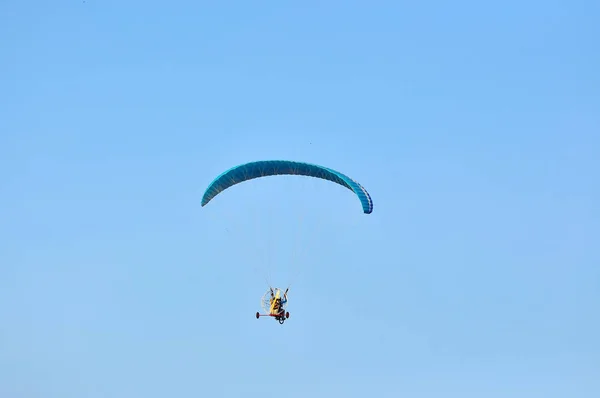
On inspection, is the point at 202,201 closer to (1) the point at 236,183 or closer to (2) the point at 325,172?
(1) the point at 236,183

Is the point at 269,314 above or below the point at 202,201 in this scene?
below

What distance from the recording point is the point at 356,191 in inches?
2776

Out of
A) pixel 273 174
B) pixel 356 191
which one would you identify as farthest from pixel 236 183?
pixel 356 191

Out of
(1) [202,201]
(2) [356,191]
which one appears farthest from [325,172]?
(1) [202,201]

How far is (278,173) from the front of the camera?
7338 centimetres

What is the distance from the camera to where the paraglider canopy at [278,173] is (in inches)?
2781

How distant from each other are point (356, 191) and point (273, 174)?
5185 mm

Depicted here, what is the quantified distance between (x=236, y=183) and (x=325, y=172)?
4943 mm

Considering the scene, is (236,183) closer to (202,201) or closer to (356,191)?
(202,201)

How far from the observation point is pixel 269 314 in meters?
73.0


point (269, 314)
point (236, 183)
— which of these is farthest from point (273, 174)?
point (269, 314)

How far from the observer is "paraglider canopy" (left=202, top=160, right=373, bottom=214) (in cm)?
7062

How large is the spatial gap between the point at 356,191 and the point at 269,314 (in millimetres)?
7921

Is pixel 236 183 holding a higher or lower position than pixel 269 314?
higher
